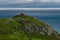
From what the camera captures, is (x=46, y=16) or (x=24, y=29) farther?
(x=46, y=16)

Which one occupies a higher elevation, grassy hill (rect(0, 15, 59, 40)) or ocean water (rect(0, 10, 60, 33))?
grassy hill (rect(0, 15, 59, 40))

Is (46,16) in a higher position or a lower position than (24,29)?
lower

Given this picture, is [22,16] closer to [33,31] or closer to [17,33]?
[33,31]

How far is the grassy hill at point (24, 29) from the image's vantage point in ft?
70.1

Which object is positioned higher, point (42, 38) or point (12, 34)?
point (12, 34)

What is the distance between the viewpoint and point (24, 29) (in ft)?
78.0

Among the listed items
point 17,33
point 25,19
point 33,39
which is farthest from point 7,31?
point 25,19

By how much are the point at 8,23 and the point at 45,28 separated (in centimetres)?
372

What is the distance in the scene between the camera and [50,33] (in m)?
25.5

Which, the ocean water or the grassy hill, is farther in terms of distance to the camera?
the ocean water

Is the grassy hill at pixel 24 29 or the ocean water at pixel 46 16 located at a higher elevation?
the grassy hill at pixel 24 29

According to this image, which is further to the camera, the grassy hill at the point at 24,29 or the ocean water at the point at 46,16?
the ocean water at the point at 46,16

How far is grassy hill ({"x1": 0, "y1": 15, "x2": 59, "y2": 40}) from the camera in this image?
21.4 m

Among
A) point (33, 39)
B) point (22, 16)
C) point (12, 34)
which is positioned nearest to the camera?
point (12, 34)
